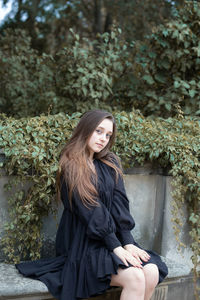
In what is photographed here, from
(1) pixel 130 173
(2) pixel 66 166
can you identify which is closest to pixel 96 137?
(2) pixel 66 166

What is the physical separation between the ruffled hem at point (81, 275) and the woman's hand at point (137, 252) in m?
0.11

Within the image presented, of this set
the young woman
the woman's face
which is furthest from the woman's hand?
the woman's face

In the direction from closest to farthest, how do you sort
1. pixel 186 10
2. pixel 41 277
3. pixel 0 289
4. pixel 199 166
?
pixel 0 289 → pixel 41 277 → pixel 199 166 → pixel 186 10

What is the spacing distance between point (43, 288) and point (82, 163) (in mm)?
803

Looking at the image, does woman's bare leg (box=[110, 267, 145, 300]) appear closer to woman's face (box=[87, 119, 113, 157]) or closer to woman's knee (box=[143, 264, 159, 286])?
woman's knee (box=[143, 264, 159, 286])

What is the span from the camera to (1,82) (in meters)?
4.87

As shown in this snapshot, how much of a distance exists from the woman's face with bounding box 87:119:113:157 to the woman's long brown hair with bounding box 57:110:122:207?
27 millimetres

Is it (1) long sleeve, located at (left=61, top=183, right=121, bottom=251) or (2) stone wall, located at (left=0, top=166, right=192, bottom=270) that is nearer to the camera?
(1) long sleeve, located at (left=61, top=183, right=121, bottom=251)

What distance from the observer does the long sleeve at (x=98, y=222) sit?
2148mm

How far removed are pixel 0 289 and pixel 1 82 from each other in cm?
346

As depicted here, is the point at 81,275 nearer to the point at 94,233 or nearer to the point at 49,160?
the point at 94,233

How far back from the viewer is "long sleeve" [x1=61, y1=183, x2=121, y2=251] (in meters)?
2.15

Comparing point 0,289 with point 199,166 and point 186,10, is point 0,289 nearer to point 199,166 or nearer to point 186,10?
point 199,166

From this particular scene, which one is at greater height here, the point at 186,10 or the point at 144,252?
the point at 186,10
